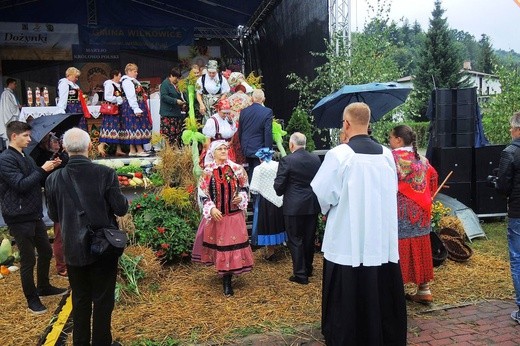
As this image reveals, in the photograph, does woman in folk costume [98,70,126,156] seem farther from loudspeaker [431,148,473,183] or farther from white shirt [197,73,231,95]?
loudspeaker [431,148,473,183]

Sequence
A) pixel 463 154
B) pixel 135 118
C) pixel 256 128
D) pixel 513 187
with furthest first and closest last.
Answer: pixel 135 118 < pixel 463 154 < pixel 256 128 < pixel 513 187

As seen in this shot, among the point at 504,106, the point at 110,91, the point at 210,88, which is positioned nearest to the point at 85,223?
the point at 210,88

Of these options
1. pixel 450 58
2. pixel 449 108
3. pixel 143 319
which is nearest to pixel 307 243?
pixel 143 319

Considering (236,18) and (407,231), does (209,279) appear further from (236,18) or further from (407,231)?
(236,18)

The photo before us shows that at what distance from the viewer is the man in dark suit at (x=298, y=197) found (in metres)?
5.59

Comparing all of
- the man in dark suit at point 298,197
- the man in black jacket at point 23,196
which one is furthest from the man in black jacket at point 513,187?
the man in black jacket at point 23,196

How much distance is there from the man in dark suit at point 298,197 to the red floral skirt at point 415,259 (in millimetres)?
1336

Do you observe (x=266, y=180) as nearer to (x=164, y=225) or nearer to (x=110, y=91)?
(x=164, y=225)

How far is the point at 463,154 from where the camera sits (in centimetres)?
812

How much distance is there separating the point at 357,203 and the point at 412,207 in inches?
56.9

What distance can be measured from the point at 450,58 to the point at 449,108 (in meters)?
27.3

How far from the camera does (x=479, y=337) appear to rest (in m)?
4.12

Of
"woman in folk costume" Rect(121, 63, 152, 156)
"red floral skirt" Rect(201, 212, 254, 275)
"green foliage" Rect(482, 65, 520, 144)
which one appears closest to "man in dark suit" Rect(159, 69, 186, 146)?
"woman in folk costume" Rect(121, 63, 152, 156)

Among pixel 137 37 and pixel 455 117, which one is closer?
pixel 455 117
